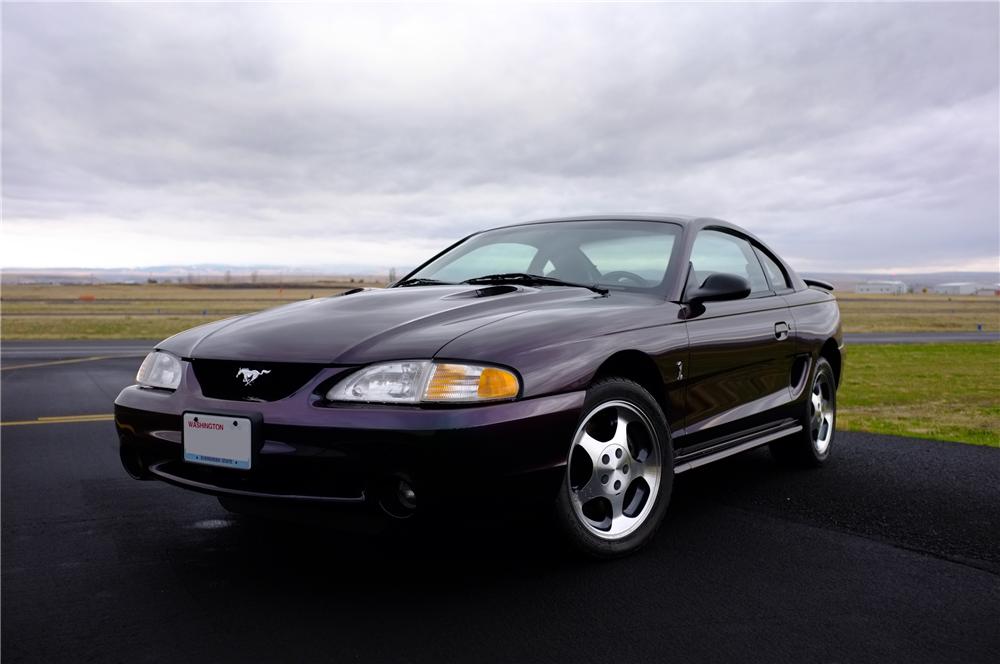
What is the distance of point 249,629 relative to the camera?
8.46ft

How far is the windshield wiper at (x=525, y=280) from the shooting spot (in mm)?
3973

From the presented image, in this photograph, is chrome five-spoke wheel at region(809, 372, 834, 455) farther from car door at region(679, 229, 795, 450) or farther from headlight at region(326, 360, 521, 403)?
headlight at region(326, 360, 521, 403)

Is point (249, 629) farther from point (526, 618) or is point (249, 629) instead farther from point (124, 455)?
point (124, 455)

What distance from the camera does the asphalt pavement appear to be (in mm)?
2469

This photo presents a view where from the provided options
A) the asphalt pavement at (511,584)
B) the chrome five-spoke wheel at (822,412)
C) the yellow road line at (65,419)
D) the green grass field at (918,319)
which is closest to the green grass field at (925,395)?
the chrome five-spoke wheel at (822,412)

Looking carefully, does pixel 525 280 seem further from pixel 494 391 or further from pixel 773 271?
pixel 773 271

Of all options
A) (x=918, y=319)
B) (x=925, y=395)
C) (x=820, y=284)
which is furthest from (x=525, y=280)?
(x=918, y=319)

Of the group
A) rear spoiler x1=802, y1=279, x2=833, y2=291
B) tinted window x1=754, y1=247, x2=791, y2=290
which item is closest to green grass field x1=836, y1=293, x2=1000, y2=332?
rear spoiler x1=802, y1=279, x2=833, y2=291

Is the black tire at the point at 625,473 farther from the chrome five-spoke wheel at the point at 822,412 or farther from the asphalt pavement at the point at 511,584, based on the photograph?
the chrome five-spoke wheel at the point at 822,412

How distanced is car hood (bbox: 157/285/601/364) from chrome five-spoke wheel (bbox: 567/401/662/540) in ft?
1.87

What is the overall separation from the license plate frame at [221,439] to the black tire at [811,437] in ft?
11.3

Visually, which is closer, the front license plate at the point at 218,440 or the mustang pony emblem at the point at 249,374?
the front license plate at the point at 218,440

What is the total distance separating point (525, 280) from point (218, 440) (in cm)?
179

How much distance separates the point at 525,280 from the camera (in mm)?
4129
